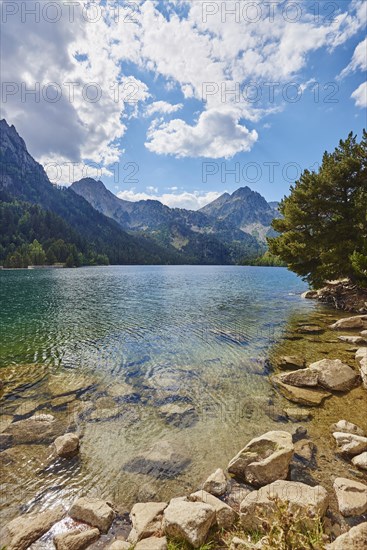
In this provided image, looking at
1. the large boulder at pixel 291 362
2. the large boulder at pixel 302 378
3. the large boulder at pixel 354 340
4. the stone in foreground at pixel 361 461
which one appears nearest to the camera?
the stone in foreground at pixel 361 461

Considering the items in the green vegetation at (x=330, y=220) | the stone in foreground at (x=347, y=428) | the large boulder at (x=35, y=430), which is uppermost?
the green vegetation at (x=330, y=220)

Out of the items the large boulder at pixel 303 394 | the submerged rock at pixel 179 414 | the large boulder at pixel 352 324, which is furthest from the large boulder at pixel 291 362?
the large boulder at pixel 352 324

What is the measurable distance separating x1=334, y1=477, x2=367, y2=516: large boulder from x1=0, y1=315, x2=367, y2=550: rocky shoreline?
21mm

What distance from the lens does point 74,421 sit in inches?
487

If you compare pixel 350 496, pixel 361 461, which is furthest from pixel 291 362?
pixel 350 496

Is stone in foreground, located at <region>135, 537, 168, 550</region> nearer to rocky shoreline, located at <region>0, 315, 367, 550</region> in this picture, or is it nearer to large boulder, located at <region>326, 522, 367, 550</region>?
rocky shoreline, located at <region>0, 315, 367, 550</region>

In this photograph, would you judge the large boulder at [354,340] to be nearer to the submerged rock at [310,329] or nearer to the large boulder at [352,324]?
the submerged rock at [310,329]

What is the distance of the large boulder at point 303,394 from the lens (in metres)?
13.6

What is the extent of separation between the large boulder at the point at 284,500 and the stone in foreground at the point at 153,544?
1.99 metres

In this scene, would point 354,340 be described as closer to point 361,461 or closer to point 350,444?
point 350,444

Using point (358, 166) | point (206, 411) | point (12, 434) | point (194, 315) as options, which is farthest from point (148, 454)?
point (358, 166)

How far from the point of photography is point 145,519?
268 inches

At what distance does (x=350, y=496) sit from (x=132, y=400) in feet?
33.6

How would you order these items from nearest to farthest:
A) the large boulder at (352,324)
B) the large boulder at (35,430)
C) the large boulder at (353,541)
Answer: the large boulder at (353,541), the large boulder at (35,430), the large boulder at (352,324)
